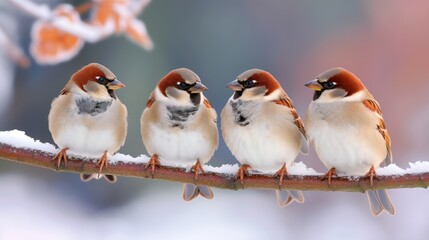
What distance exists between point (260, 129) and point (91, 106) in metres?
0.36

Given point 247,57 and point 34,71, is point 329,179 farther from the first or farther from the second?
point 34,71

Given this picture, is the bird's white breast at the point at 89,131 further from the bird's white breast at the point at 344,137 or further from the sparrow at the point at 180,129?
the bird's white breast at the point at 344,137

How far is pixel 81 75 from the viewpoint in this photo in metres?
1.51

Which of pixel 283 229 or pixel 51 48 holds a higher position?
pixel 51 48

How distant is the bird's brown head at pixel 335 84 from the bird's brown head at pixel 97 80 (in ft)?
1.31

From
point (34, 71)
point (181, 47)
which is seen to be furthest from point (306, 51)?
point (34, 71)

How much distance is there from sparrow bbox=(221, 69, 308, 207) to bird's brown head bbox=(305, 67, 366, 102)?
10 centimetres

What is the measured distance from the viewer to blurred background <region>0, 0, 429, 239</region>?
3.01 meters

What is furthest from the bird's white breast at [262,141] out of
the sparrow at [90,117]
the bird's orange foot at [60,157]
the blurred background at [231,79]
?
the blurred background at [231,79]

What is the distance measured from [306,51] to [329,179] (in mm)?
1921

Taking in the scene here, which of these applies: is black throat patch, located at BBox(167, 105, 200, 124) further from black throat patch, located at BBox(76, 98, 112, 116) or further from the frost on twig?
the frost on twig

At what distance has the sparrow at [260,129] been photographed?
151 cm

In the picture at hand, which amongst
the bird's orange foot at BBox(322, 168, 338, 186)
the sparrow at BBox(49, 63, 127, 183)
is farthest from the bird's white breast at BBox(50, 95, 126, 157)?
the bird's orange foot at BBox(322, 168, 338, 186)

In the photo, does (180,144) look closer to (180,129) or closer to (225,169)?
(180,129)
